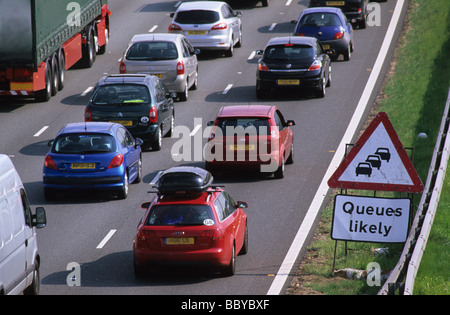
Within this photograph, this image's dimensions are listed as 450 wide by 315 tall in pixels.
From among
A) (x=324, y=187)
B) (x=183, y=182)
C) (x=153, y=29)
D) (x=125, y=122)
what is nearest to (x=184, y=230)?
(x=183, y=182)

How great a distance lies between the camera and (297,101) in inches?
1260

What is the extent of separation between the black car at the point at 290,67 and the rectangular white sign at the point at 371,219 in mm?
16338

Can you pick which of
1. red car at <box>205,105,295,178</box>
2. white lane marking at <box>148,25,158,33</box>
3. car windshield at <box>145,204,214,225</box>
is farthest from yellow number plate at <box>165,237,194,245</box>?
white lane marking at <box>148,25,158,33</box>

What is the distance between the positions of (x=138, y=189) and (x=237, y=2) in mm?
Answer: 25338

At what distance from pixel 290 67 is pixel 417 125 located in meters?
6.02

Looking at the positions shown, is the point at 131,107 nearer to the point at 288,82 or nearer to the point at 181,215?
the point at 288,82

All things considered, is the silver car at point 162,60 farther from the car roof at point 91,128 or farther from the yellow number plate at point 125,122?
the car roof at point 91,128

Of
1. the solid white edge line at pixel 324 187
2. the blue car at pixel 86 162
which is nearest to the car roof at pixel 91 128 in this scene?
the blue car at pixel 86 162

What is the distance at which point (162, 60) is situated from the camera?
1225 inches

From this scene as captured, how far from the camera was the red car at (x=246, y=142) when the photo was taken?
23.4 metres

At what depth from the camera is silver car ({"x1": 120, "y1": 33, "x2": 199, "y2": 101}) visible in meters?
31.0

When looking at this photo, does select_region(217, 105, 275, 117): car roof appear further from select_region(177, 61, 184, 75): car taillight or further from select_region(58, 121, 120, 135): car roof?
select_region(177, 61, 184, 75): car taillight

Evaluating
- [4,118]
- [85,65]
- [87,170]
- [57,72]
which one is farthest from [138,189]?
[85,65]

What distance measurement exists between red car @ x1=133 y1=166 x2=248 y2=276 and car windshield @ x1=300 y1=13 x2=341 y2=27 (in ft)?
68.2
